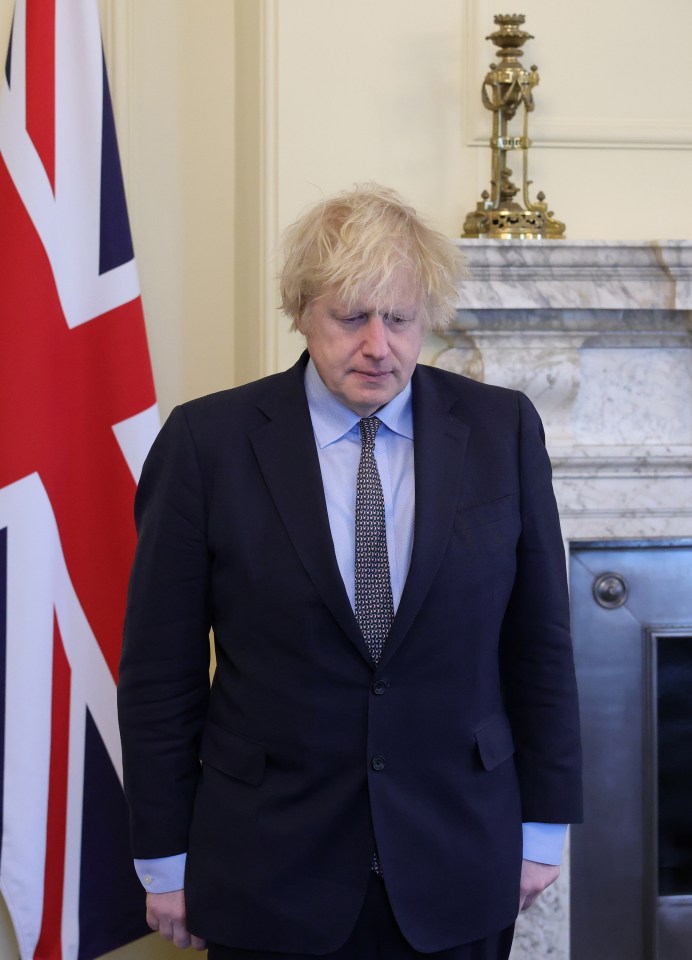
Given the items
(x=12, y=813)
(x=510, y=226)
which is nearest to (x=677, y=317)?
(x=510, y=226)

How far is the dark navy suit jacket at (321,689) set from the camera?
138 cm

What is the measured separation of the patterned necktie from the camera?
1391 mm

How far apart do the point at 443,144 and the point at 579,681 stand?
112 centimetres

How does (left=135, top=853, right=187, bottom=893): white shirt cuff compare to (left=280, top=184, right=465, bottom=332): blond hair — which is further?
(left=135, top=853, right=187, bottom=893): white shirt cuff

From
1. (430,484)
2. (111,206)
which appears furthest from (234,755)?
(111,206)

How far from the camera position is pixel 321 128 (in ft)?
7.28

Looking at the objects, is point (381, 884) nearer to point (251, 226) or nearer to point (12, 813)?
point (12, 813)

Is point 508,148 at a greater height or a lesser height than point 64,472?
greater

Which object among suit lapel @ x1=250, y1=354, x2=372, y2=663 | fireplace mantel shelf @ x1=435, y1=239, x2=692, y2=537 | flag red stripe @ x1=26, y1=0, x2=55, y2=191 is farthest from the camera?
fireplace mantel shelf @ x1=435, y1=239, x2=692, y2=537

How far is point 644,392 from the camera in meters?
2.35

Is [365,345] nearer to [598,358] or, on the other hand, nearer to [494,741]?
[494,741]

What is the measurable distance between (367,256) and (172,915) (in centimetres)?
86

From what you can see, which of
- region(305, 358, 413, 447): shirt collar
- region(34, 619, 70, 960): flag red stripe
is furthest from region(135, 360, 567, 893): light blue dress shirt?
region(34, 619, 70, 960): flag red stripe

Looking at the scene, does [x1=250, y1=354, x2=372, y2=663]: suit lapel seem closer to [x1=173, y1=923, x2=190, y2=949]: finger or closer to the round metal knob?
[x1=173, y1=923, x2=190, y2=949]: finger
